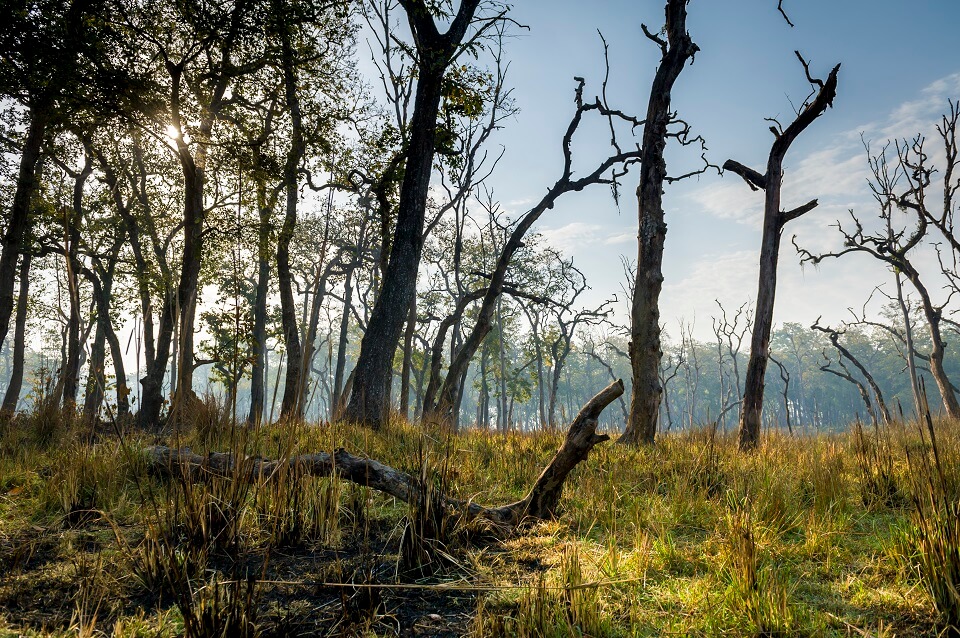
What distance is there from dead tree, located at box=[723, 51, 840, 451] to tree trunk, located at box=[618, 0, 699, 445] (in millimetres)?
1429

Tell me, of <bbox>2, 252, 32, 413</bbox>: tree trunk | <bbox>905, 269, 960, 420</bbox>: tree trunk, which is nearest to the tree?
<bbox>2, 252, 32, 413</bbox>: tree trunk

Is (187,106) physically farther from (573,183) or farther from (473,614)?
(473,614)

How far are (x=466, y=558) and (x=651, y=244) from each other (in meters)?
6.33

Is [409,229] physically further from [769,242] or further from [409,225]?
[769,242]

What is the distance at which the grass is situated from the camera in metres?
1.80

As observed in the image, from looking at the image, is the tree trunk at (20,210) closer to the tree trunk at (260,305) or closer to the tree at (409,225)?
the tree trunk at (260,305)

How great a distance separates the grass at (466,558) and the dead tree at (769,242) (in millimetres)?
3558

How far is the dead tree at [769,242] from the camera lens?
7516 millimetres

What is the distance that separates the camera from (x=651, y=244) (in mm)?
7719

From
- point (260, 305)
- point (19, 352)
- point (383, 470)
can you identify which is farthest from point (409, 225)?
point (19, 352)

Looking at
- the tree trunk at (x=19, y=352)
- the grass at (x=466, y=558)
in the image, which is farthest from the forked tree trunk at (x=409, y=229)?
the tree trunk at (x=19, y=352)

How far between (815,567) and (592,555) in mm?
1084

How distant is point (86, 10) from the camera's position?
684cm

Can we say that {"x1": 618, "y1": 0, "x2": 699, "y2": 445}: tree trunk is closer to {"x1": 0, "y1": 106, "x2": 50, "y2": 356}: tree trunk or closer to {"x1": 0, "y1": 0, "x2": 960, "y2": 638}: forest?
{"x1": 0, "y1": 0, "x2": 960, "y2": 638}: forest
